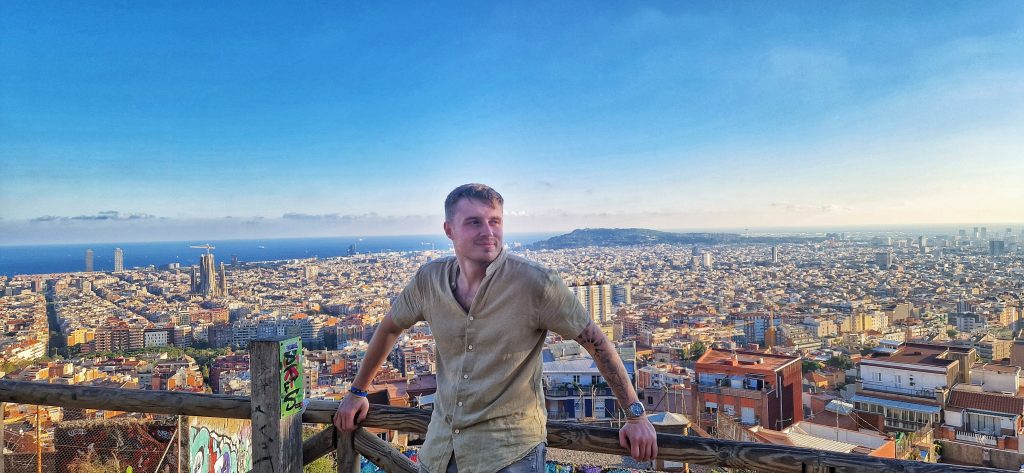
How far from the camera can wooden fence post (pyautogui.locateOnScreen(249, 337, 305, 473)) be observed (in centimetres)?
136

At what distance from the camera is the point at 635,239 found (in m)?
50.0

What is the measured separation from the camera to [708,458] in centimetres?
125

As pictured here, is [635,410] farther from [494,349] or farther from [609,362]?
[494,349]

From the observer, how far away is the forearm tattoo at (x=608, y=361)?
3.72 ft

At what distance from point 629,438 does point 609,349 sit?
19 centimetres

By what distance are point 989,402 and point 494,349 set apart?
51.4 ft

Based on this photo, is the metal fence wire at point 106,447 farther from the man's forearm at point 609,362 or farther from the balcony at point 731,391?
the balcony at point 731,391

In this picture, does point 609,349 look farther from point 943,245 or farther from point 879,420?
point 943,245

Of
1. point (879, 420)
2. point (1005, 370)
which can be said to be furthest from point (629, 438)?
point (1005, 370)

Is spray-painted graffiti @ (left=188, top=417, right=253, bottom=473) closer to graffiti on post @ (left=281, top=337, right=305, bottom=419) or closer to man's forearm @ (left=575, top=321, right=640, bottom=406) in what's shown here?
graffiti on post @ (left=281, top=337, right=305, bottom=419)

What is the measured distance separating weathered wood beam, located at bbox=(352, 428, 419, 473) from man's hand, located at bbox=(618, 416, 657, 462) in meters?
0.53

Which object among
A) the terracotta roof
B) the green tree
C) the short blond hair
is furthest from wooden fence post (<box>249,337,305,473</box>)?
the green tree

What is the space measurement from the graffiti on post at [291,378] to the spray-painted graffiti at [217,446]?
2309 millimetres

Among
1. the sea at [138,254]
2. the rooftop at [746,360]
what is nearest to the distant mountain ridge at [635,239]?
the sea at [138,254]
